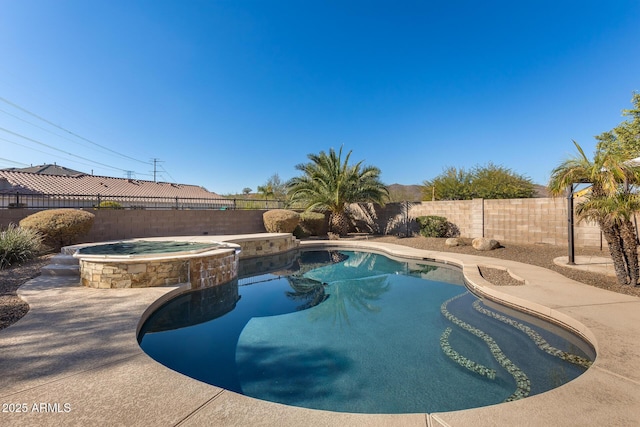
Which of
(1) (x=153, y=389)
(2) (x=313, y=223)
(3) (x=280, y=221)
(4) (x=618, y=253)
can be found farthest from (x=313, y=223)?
(1) (x=153, y=389)

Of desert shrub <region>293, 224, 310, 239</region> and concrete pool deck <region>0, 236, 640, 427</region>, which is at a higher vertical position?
desert shrub <region>293, 224, 310, 239</region>

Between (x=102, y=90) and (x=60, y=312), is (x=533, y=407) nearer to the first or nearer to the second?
(x=60, y=312)

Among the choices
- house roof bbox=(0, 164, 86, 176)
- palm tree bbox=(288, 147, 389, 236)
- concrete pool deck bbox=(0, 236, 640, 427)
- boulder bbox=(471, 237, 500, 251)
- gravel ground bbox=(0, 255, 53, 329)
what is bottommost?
concrete pool deck bbox=(0, 236, 640, 427)

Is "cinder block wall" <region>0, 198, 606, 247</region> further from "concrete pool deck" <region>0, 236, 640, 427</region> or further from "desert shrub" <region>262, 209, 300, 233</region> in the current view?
"concrete pool deck" <region>0, 236, 640, 427</region>

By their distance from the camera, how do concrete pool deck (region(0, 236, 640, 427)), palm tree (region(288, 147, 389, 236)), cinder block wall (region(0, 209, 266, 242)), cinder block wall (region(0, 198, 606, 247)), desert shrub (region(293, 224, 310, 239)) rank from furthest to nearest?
desert shrub (region(293, 224, 310, 239)) → palm tree (region(288, 147, 389, 236)) → cinder block wall (region(0, 209, 266, 242)) → cinder block wall (region(0, 198, 606, 247)) → concrete pool deck (region(0, 236, 640, 427))

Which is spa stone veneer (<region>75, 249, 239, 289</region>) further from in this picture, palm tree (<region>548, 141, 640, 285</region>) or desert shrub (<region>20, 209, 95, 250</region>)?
palm tree (<region>548, 141, 640, 285</region>)

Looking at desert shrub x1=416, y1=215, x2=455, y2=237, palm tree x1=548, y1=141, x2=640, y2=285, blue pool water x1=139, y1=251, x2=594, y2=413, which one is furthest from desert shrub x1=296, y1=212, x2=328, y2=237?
palm tree x1=548, y1=141, x2=640, y2=285

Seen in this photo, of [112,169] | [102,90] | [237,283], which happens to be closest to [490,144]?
[237,283]

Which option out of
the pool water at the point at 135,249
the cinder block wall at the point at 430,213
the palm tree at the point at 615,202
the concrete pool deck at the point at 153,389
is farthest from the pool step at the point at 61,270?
the palm tree at the point at 615,202

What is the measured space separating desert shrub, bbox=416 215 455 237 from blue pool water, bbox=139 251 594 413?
7.37 metres

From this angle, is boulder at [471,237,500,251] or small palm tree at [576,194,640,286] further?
boulder at [471,237,500,251]

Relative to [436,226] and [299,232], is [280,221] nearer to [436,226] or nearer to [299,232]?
[299,232]

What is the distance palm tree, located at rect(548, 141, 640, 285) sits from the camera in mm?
5156

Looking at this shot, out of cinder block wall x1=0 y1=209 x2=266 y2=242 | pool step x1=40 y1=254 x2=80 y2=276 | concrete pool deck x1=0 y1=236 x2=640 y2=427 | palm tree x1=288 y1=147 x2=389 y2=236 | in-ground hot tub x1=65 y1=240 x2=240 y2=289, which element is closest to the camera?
concrete pool deck x1=0 y1=236 x2=640 y2=427
